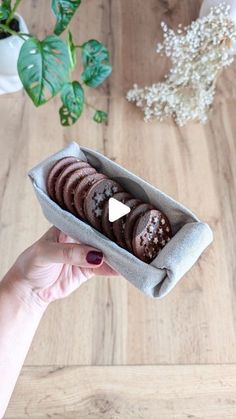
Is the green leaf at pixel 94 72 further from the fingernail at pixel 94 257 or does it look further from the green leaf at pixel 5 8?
the fingernail at pixel 94 257

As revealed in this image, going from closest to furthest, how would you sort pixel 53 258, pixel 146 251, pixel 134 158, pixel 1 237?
pixel 146 251, pixel 53 258, pixel 1 237, pixel 134 158

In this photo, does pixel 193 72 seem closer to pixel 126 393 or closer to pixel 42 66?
A: pixel 42 66


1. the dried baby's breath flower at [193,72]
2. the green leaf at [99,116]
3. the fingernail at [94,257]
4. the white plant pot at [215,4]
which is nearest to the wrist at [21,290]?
the fingernail at [94,257]

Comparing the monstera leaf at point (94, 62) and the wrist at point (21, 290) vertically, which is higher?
the monstera leaf at point (94, 62)

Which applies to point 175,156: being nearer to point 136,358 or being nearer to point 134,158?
point 134,158

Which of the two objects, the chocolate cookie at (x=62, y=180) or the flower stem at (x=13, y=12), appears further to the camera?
the flower stem at (x=13, y=12)

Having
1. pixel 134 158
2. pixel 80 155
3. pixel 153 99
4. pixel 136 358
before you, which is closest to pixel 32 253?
pixel 80 155

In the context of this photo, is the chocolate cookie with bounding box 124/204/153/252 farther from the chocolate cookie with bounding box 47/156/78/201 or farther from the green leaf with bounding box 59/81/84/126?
the green leaf with bounding box 59/81/84/126
